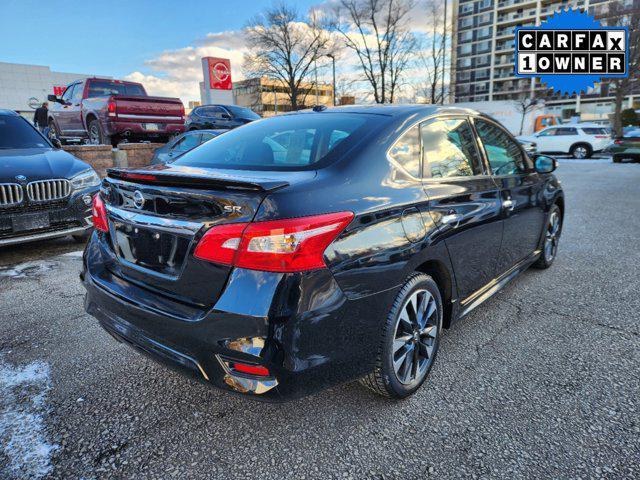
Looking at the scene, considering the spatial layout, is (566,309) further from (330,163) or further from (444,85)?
(444,85)

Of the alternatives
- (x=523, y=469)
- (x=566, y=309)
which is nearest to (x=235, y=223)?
(x=523, y=469)

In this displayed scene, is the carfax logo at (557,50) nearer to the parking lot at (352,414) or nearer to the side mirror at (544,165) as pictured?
the side mirror at (544,165)

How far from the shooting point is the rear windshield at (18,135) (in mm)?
5680

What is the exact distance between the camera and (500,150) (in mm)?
3414

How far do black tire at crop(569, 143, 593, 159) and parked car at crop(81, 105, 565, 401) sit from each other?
22.7 meters

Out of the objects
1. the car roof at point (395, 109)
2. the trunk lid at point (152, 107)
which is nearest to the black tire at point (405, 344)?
the car roof at point (395, 109)

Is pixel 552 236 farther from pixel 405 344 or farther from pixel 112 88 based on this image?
pixel 112 88

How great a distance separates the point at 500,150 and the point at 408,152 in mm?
1378

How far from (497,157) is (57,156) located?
5.21 meters

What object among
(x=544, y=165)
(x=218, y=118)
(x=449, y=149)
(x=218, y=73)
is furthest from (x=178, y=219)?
(x=218, y=73)

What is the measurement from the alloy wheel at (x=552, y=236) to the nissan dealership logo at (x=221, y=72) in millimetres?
35609

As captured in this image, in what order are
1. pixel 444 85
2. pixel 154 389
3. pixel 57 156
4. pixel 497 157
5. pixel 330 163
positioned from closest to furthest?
pixel 330 163, pixel 154 389, pixel 497 157, pixel 57 156, pixel 444 85

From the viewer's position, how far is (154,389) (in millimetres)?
2496

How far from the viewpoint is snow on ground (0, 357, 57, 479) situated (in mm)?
1914
